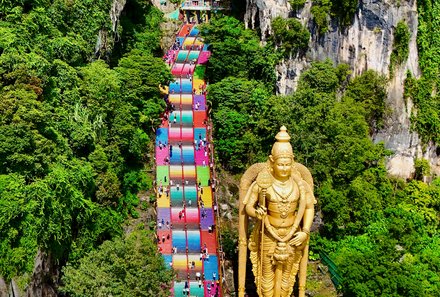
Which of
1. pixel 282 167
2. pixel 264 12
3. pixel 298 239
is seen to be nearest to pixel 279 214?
pixel 298 239

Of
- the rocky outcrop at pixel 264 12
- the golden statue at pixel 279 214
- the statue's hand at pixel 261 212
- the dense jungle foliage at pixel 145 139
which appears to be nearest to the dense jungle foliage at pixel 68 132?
the dense jungle foliage at pixel 145 139

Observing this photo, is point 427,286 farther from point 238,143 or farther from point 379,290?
point 238,143

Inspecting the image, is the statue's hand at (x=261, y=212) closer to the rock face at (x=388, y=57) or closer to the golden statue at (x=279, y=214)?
the golden statue at (x=279, y=214)

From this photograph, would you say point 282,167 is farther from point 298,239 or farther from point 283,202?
point 298,239

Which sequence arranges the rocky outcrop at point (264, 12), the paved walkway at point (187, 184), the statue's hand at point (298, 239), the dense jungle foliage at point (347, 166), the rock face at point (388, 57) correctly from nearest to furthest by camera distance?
the statue's hand at point (298, 239), the dense jungle foliage at point (347, 166), the paved walkway at point (187, 184), the rock face at point (388, 57), the rocky outcrop at point (264, 12)

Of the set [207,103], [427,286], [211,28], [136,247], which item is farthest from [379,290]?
[211,28]

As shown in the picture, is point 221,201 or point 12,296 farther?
point 221,201
